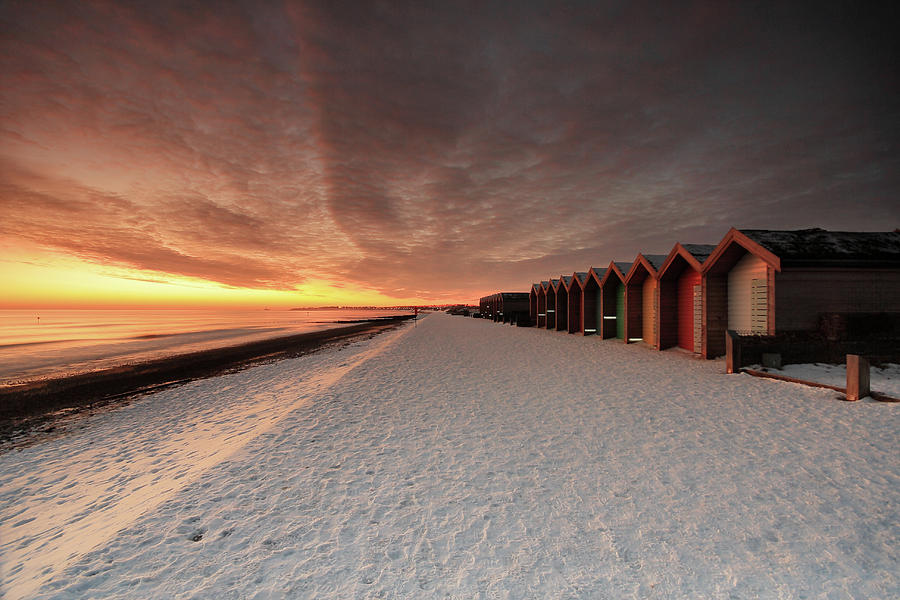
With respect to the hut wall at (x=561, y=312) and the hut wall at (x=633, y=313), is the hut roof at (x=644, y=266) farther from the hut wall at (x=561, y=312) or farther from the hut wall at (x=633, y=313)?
the hut wall at (x=561, y=312)

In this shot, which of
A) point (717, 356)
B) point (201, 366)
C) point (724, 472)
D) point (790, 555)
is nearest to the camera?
point (790, 555)

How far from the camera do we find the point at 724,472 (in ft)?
17.0

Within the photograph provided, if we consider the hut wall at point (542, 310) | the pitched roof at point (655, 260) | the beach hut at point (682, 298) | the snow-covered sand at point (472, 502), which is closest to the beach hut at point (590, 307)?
the pitched roof at point (655, 260)

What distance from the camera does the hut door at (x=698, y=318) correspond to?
1571 centimetres

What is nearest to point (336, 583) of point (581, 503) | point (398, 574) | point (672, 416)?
point (398, 574)

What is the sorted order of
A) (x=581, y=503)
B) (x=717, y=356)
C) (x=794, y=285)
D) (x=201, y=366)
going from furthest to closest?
(x=201, y=366) < (x=717, y=356) < (x=794, y=285) < (x=581, y=503)

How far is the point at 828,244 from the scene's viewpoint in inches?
521

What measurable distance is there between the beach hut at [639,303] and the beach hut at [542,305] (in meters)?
14.6

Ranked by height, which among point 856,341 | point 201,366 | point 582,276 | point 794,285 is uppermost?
point 582,276

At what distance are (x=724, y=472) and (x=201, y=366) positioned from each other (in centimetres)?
2173

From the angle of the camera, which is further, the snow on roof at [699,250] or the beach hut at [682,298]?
the beach hut at [682,298]

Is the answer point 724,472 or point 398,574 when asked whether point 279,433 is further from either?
point 724,472

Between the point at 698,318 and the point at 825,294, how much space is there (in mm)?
4395

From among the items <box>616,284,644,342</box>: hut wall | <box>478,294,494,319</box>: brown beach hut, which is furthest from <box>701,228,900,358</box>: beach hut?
<box>478,294,494,319</box>: brown beach hut
